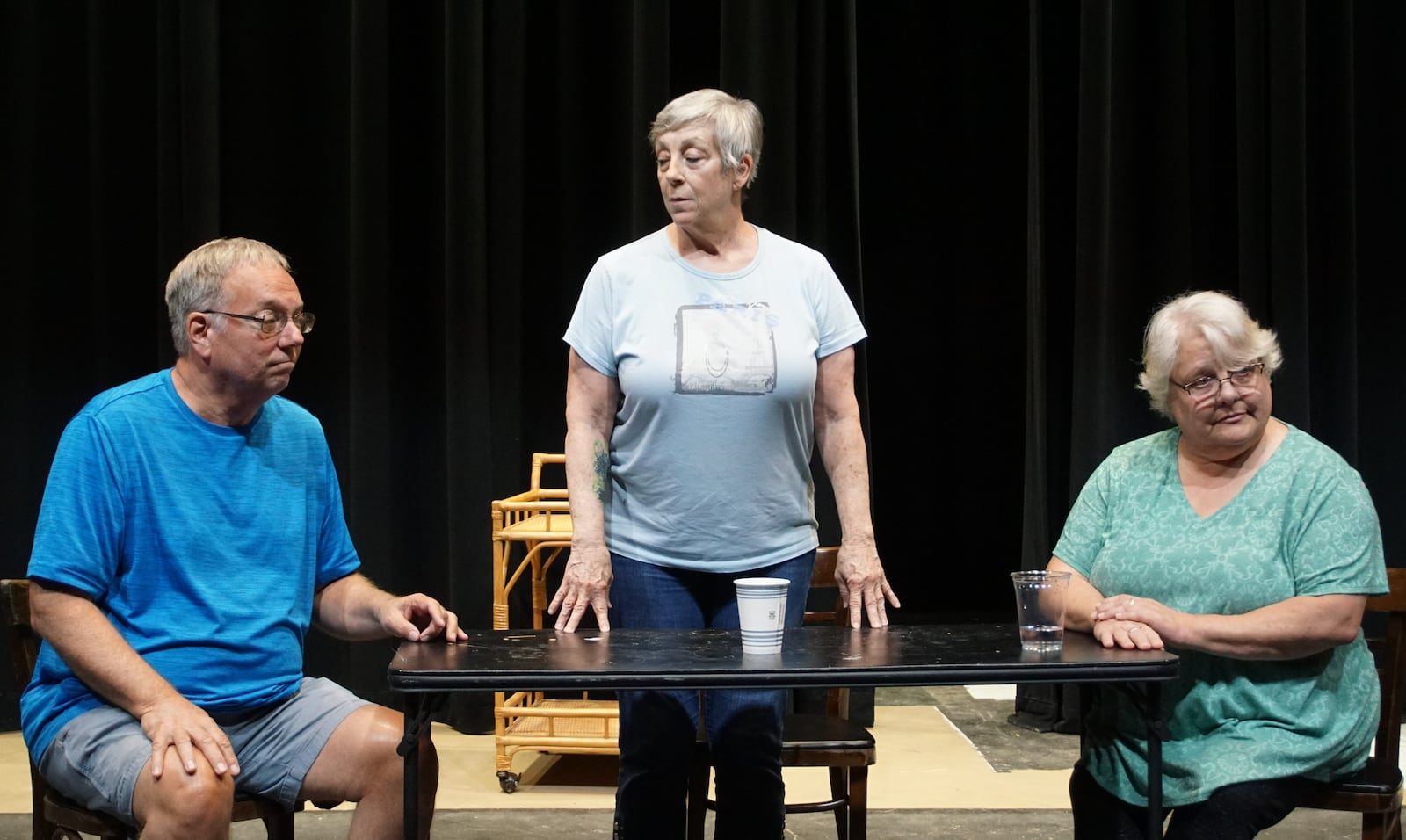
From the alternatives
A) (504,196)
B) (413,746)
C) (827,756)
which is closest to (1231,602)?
(827,756)

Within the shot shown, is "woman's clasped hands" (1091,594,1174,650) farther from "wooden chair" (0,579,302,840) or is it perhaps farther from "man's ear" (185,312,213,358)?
"man's ear" (185,312,213,358)

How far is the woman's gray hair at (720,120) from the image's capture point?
217cm

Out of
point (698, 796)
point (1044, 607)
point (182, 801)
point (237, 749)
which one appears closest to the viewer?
point (182, 801)

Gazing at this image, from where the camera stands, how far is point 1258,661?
2021 mm

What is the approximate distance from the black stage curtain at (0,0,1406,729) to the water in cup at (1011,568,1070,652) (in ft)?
7.30

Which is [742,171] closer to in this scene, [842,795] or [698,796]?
[698,796]

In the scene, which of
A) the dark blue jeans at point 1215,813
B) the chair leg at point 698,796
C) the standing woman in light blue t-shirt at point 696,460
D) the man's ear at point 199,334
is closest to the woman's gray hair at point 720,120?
the standing woman in light blue t-shirt at point 696,460

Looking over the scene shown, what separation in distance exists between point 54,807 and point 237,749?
253 mm

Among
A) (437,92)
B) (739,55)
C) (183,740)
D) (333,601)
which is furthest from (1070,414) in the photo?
(183,740)

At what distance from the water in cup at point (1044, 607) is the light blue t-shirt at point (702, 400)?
0.45m

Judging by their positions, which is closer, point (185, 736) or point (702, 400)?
point (185, 736)

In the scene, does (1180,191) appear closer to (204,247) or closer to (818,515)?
(818,515)

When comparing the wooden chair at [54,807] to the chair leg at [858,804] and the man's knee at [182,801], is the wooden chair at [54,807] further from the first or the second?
the chair leg at [858,804]

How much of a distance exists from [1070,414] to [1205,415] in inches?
100
